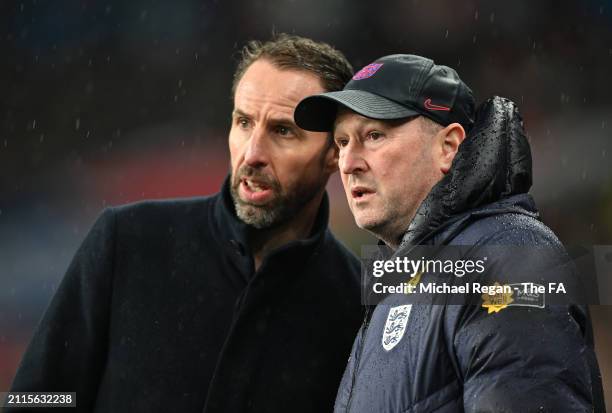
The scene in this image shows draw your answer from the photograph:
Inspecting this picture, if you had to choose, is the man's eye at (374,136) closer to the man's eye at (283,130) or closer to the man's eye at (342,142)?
the man's eye at (342,142)

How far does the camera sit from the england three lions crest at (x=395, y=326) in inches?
81.0

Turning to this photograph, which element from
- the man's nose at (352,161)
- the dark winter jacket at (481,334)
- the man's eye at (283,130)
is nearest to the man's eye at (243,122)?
the man's eye at (283,130)

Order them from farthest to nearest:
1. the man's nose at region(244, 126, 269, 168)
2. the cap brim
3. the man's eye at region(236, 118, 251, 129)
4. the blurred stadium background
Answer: the blurred stadium background < the man's eye at region(236, 118, 251, 129) < the man's nose at region(244, 126, 269, 168) < the cap brim

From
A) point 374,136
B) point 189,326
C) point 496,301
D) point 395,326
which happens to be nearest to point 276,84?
point 374,136

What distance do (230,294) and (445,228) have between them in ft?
Result: 3.21

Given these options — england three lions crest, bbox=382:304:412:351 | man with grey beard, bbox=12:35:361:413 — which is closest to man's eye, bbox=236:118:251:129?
man with grey beard, bbox=12:35:361:413

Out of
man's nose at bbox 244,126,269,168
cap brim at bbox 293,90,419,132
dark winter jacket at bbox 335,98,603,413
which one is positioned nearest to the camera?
dark winter jacket at bbox 335,98,603,413

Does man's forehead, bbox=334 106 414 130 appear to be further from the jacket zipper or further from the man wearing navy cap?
the jacket zipper

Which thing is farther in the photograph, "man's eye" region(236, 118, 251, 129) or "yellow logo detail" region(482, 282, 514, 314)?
"man's eye" region(236, 118, 251, 129)

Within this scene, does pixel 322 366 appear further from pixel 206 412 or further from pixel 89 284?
pixel 89 284

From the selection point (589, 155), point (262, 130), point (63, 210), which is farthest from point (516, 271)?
point (63, 210)

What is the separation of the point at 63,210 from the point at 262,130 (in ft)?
16.9

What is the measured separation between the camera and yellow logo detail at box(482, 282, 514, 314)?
6.12 feet

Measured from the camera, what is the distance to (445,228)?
212cm
